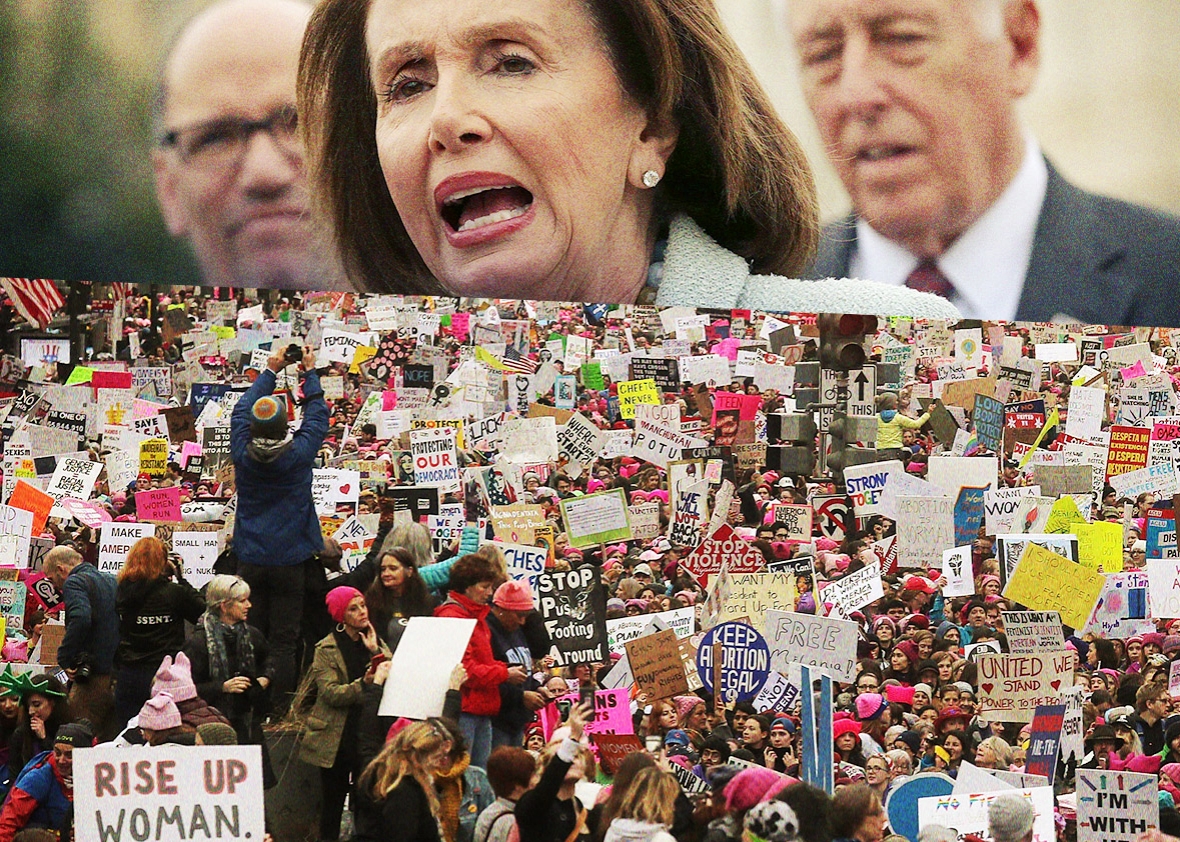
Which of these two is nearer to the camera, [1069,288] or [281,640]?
[281,640]

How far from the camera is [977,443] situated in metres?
3.83

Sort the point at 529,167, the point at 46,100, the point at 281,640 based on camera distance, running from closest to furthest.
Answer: the point at 281,640, the point at 529,167, the point at 46,100

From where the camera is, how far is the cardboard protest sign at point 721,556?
369 centimetres

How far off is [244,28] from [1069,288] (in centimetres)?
291

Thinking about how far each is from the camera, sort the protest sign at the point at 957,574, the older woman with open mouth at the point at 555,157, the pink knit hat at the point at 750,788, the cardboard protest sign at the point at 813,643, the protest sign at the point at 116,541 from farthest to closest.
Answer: the older woman with open mouth at the point at 555,157, the protest sign at the point at 957,574, the cardboard protest sign at the point at 813,643, the pink knit hat at the point at 750,788, the protest sign at the point at 116,541

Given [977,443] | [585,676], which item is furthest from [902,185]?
[585,676]

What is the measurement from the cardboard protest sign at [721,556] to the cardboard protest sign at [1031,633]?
2.42 feet

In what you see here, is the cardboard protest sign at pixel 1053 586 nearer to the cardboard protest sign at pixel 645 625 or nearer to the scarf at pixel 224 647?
the cardboard protest sign at pixel 645 625

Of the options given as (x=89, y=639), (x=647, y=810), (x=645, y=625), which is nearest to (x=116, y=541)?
(x=89, y=639)

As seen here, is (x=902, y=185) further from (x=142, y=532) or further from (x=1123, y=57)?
(x=142, y=532)

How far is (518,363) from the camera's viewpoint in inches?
144

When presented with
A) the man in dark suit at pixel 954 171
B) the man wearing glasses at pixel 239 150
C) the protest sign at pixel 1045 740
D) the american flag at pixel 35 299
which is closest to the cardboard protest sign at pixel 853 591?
the protest sign at pixel 1045 740

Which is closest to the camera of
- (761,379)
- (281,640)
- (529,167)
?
(281,640)

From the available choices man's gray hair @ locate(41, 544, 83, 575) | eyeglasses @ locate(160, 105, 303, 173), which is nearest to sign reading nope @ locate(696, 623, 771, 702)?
man's gray hair @ locate(41, 544, 83, 575)
